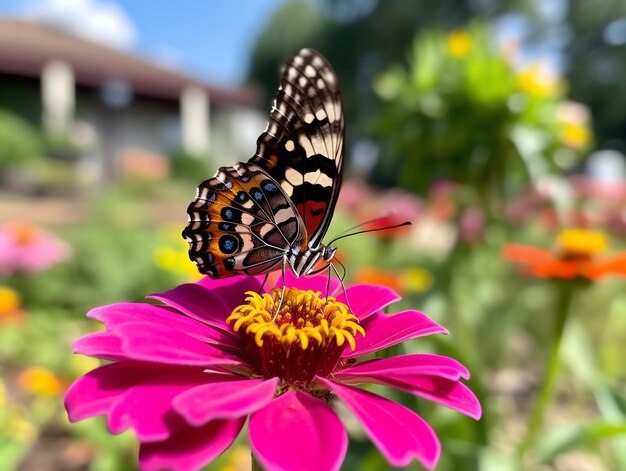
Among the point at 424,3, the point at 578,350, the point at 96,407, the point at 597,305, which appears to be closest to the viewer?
the point at 96,407

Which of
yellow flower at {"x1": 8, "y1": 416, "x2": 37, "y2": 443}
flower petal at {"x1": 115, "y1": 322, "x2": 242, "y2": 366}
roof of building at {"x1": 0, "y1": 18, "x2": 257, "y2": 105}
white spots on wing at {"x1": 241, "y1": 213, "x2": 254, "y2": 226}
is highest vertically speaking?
roof of building at {"x1": 0, "y1": 18, "x2": 257, "y2": 105}

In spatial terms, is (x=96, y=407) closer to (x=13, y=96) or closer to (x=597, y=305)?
(x=597, y=305)

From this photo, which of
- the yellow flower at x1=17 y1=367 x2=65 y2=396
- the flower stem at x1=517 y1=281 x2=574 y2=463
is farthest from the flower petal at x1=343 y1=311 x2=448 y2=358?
the yellow flower at x1=17 y1=367 x2=65 y2=396

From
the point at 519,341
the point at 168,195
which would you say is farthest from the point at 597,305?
the point at 168,195

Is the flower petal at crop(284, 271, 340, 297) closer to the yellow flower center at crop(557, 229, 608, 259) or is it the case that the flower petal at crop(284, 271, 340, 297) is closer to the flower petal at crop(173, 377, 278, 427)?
the flower petal at crop(173, 377, 278, 427)

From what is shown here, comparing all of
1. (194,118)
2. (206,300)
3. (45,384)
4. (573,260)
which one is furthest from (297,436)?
(194,118)

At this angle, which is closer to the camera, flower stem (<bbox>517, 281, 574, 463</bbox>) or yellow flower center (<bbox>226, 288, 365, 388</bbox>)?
yellow flower center (<bbox>226, 288, 365, 388</bbox>)

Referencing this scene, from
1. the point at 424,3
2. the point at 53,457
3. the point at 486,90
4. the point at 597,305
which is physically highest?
the point at 424,3

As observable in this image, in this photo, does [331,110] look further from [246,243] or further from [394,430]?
[394,430]
